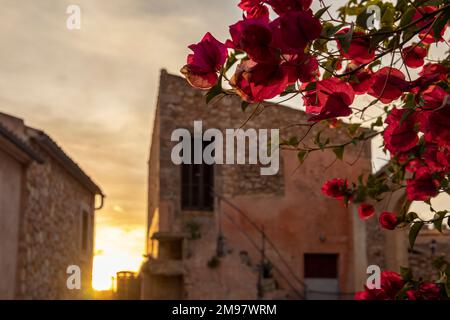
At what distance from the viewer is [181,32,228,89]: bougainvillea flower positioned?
1577mm

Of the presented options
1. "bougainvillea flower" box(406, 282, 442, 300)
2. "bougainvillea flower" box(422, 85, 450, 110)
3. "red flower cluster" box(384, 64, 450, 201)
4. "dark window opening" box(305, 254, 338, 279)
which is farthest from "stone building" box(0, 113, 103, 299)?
"bougainvillea flower" box(422, 85, 450, 110)

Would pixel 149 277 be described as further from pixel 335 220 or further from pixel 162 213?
pixel 335 220

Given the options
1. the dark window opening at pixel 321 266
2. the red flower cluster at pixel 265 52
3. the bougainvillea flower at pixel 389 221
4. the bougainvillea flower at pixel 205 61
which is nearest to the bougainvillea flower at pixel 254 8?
the red flower cluster at pixel 265 52

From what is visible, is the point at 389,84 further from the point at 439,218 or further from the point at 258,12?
the point at 439,218

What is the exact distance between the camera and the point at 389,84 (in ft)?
5.49

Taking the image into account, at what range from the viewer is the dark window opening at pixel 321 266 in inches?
535

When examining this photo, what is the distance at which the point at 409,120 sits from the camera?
65.2 inches

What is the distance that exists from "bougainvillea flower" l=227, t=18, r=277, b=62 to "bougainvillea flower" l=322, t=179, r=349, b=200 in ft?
5.58

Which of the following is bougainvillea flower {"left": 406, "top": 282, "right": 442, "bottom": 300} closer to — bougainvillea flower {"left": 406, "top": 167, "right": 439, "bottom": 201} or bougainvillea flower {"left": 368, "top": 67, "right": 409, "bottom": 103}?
bougainvillea flower {"left": 406, "top": 167, "right": 439, "bottom": 201}

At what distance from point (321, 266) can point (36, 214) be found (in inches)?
256
